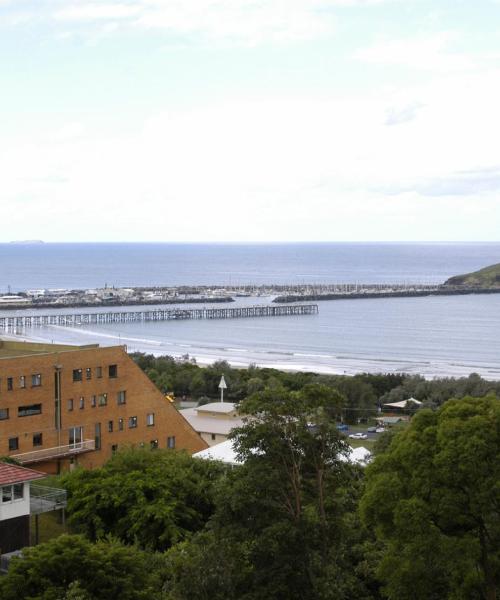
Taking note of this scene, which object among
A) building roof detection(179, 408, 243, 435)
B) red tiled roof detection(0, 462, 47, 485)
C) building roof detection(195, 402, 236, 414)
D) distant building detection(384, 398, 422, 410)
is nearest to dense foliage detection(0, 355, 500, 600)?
red tiled roof detection(0, 462, 47, 485)

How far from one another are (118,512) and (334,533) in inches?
404

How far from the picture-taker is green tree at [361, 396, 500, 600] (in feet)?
A: 56.0

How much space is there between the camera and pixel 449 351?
350 feet

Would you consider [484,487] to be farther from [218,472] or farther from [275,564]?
[218,472]

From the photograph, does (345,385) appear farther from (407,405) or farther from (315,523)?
(315,523)

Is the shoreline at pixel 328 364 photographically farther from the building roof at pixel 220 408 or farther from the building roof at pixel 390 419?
the building roof at pixel 220 408

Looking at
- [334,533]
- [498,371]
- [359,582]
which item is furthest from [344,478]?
[498,371]

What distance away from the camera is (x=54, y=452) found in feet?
117

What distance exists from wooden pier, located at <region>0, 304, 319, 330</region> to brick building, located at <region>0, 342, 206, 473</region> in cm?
10446

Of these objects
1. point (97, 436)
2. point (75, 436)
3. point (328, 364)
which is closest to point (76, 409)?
point (75, 436)

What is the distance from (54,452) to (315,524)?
20359 millimetres

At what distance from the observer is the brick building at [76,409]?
34906 mm

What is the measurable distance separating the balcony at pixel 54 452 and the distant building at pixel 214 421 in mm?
9130

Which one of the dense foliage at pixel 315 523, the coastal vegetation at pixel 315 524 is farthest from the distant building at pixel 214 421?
the coastal vegetation at pixel 315 524
